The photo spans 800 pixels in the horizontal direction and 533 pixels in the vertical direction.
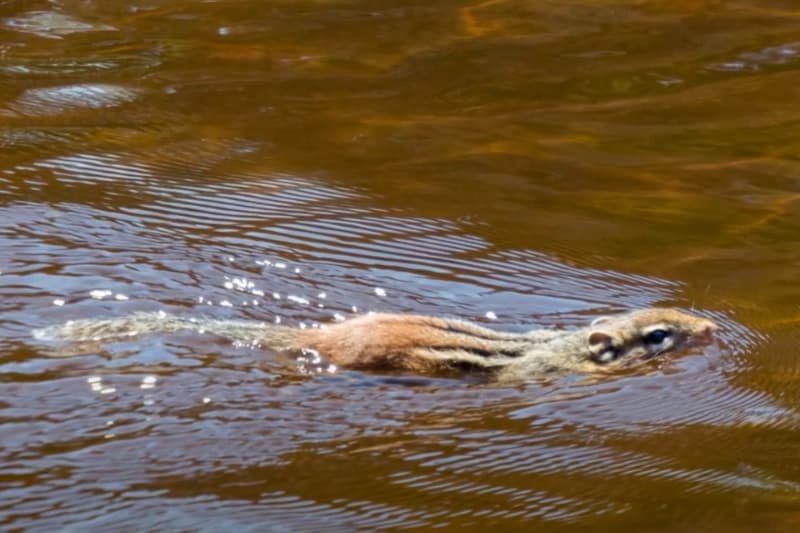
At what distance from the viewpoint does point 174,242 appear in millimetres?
6480

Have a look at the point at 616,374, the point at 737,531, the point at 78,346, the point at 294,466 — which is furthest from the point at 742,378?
the point at 78,346

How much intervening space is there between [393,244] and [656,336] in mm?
1408

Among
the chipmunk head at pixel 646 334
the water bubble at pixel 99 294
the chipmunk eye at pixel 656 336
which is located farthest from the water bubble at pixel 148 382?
the chipmunk eye at pixel 656 336

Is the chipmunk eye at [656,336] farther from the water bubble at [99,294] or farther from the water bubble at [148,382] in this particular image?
the water bubble at [99,294]

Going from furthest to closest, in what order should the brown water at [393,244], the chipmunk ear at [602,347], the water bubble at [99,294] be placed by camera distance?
the water bubble at [99,294] < the chipmunk ear at [602,347] < the brown water at [393,244]

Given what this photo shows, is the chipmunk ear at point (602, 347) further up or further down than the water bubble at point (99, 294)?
further down

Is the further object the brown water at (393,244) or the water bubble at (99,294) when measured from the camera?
the water bubble at (99,294)

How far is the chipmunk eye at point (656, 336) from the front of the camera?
Result: 5711mm

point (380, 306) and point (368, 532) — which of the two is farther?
point (380, 306)

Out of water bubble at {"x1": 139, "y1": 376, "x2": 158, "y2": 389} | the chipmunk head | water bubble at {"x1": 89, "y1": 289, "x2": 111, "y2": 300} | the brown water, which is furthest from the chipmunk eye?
water bubble at {"x1": 89, "y1": 289, "x2": 111, "y2": 300}

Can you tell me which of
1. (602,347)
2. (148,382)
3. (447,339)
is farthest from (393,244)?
(148,382)

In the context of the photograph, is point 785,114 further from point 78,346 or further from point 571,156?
point 78,346

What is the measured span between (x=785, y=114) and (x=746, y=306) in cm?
308

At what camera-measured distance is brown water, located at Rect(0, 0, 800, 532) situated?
4.31m
